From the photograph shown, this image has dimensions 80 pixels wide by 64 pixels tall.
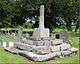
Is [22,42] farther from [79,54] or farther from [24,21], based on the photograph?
[24,21]

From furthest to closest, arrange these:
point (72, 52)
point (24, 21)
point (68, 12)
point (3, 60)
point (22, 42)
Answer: point (24, 21) < point (68, 12) < point (22, 42) < point (72, 52) < point (3, 60)

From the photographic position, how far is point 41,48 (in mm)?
15727

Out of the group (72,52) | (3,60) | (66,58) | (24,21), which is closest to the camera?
(3,60)

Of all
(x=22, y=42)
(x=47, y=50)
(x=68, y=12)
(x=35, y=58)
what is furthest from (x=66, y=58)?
(x=68, y=12)

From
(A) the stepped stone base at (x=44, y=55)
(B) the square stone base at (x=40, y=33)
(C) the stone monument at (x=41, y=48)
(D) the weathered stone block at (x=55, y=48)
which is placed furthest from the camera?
(B) the square stone base at (x=40, y=33)

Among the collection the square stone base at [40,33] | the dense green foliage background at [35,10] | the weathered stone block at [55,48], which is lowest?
the dense green foliage background at [35,10]

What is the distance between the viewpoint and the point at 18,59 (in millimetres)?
14398

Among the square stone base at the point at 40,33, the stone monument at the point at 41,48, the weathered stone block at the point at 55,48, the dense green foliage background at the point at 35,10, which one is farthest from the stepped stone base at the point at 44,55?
the dense green foliage background at the point at 35,10

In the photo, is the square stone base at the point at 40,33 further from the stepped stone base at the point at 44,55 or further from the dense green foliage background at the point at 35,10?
the dense green foliage background at the point at 35,10

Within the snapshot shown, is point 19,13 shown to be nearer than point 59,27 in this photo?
Yes

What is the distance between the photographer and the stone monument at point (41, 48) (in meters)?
14.8

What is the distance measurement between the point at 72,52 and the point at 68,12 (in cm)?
1578

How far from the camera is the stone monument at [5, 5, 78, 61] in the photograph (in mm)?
14759

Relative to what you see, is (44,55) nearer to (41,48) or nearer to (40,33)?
(41,48)
